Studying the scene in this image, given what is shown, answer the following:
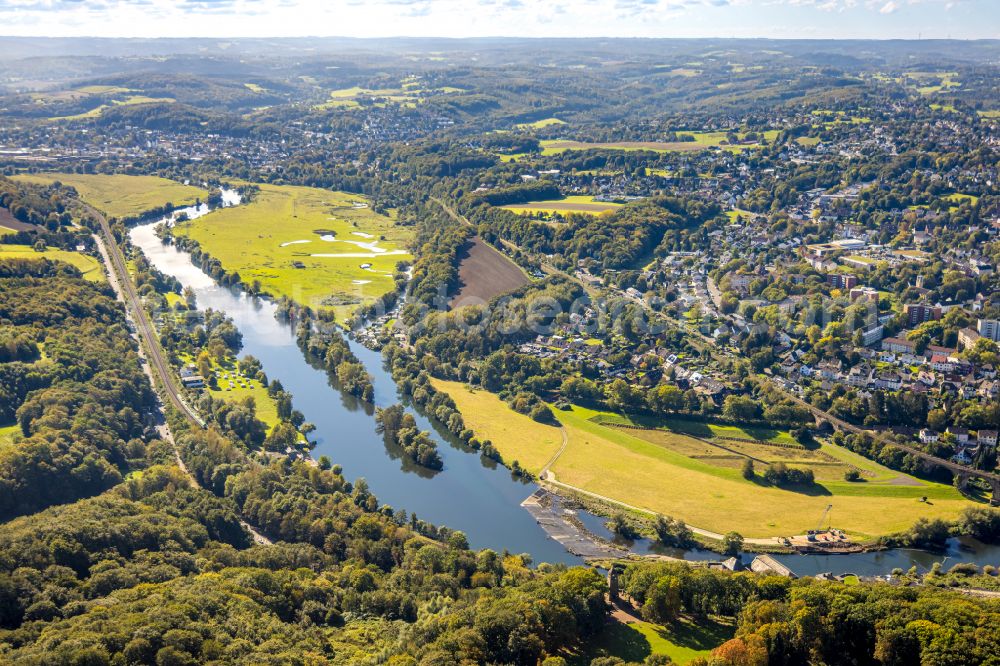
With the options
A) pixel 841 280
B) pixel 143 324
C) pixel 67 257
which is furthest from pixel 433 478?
pixel 67 257

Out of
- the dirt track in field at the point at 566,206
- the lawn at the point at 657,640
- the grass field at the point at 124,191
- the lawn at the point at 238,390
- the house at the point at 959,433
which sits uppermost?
the dirt track in field at the point at 566,206

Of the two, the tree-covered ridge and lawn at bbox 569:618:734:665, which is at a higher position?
the tree-covered ridge

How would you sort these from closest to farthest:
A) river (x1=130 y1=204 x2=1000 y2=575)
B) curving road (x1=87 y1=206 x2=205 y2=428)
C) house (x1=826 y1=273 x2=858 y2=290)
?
river (x1=130 y1=204 x2=1000 y2=575)
curving road (x1=87 y1=206 x2=205 y2=428)
house (x1=826 y1=273 x2=858 y2=290)

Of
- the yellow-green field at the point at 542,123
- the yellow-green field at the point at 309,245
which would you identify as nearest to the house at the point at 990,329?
the yellow-green field at the point at 309,245

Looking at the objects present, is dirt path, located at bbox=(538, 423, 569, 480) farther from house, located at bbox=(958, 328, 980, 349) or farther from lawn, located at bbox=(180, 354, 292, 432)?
house, located at bbox=(958, 328, 980, 349)

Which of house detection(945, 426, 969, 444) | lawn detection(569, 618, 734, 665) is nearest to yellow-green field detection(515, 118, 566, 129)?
house detection(945, 426, 969, 444)

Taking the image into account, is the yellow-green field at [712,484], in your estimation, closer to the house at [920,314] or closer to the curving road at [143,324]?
the curving road at [143,324]
